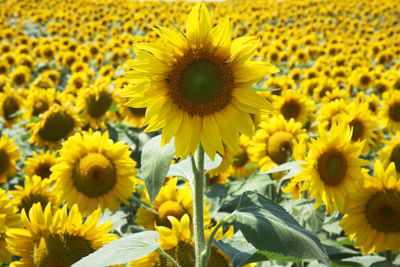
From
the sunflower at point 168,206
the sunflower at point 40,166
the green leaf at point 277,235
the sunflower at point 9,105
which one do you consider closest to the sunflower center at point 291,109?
the sunflower at point 168,206

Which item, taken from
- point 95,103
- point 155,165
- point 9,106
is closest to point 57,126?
point 95,103

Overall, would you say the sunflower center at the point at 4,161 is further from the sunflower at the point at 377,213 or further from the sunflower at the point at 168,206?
the sunflower at the point at 377,213

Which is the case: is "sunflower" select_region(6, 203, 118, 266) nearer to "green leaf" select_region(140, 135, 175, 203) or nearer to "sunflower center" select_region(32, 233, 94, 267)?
"sunflower center" select_region(32, 233, 94, 267)

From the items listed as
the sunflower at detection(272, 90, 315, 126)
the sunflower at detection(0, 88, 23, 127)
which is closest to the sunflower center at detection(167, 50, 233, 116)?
the sunflower at detection(272, 90, 315, 126)

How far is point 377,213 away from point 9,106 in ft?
13.3

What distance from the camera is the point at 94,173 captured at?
7.59 feet

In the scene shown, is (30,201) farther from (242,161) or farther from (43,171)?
(242,161)

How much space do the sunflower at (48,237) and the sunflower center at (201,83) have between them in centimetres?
71

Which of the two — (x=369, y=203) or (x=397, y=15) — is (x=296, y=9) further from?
(x=369, y=203)

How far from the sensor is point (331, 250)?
7.80 ft

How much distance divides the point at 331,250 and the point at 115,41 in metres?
7.04

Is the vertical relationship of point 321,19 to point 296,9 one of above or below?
below

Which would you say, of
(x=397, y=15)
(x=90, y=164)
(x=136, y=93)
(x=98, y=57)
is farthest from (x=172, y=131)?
(x=397, y=15)

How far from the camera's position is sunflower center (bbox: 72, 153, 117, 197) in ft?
7.57
